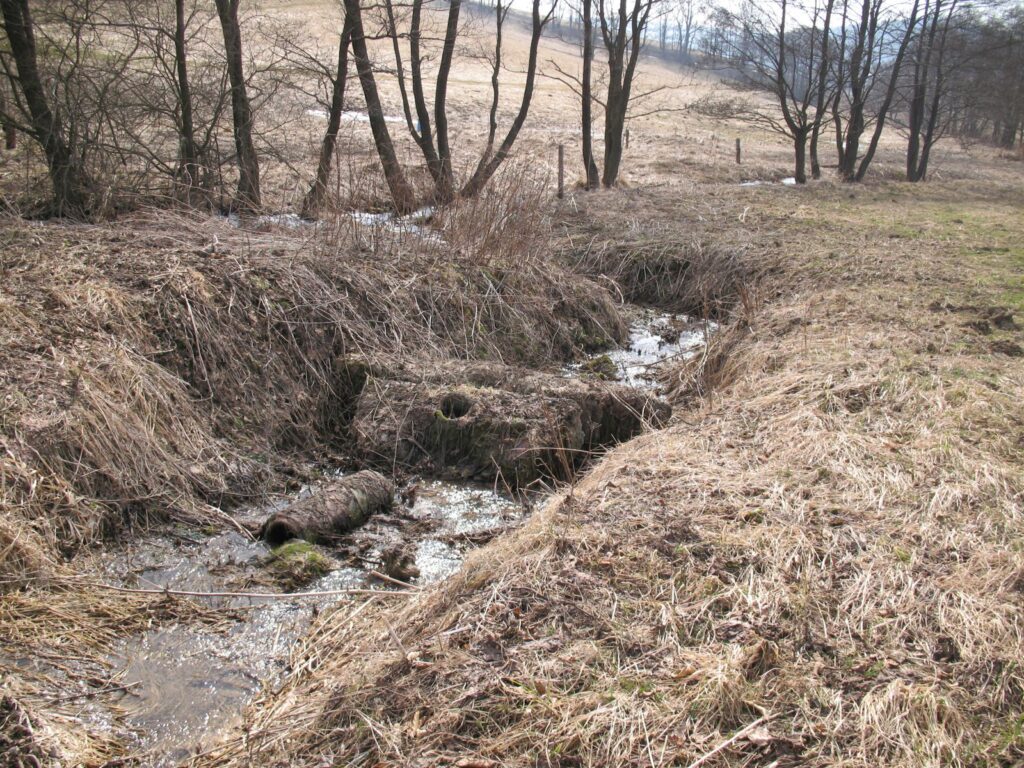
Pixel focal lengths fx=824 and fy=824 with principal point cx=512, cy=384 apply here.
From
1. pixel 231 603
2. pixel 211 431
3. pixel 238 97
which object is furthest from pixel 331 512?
pixel 238 97

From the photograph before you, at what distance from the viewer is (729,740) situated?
2.72 m

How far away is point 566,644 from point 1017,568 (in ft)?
6.43

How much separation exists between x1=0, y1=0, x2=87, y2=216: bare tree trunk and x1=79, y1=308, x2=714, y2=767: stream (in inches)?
196

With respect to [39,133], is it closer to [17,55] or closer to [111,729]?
[17,55]

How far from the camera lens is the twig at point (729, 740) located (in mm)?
2648

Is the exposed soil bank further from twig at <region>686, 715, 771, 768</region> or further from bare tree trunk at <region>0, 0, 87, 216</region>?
twig at <region>686, 715, 771, 768</region>

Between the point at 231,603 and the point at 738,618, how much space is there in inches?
96.3

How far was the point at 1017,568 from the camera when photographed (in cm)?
348

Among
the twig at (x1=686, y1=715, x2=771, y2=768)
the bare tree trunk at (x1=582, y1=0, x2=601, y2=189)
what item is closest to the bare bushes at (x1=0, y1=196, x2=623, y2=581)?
the twig at (x1=686, y1=715, x2=771, y2=768)

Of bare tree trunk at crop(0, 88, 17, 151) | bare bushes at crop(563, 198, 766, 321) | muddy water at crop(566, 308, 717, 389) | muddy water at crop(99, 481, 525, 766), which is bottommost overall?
muddy water at crop(99, 481, 525, 766)

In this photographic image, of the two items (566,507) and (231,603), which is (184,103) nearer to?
(231,603)

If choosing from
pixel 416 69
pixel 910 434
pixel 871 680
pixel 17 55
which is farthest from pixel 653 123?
pixel 871 680

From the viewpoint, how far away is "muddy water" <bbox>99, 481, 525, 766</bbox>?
130 inches

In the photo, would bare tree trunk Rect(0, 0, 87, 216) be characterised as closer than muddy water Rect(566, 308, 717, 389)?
No
